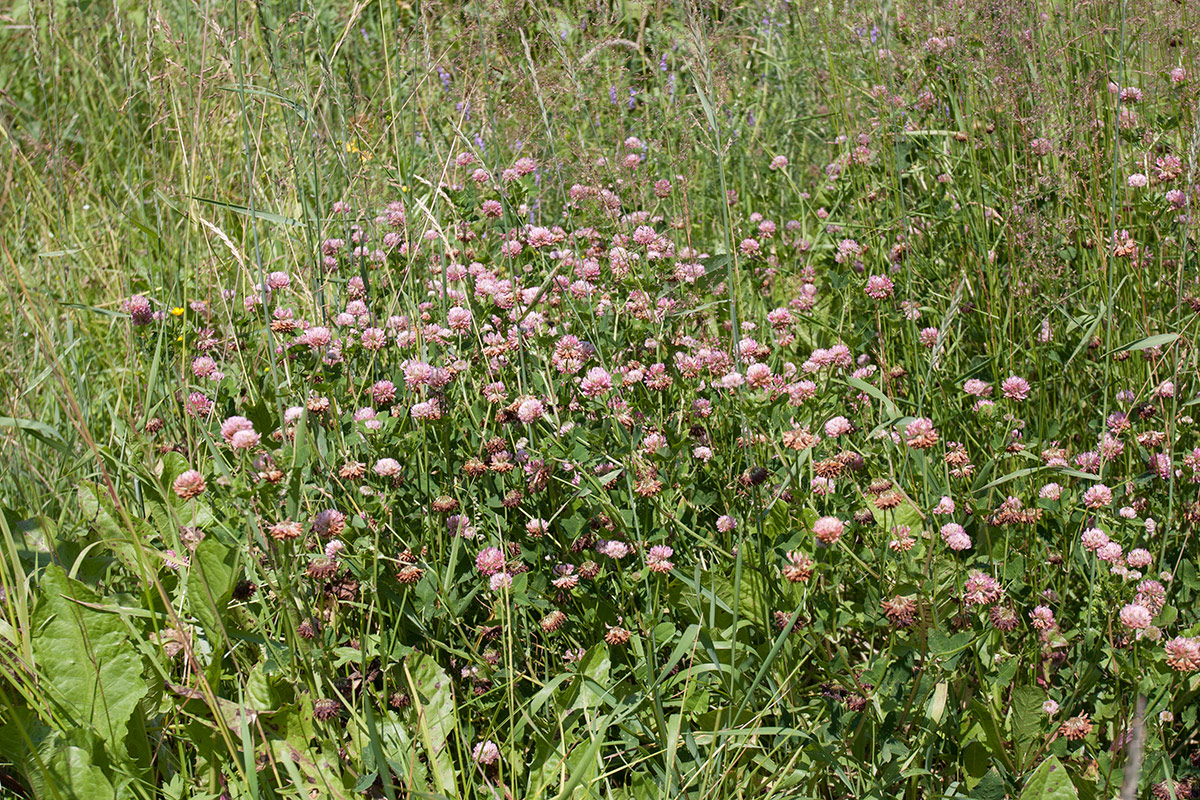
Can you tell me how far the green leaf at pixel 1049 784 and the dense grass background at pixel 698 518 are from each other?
0.03 m

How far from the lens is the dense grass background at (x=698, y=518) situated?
4.93 feet

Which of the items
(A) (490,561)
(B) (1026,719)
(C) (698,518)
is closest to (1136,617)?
(B) (1026,719)

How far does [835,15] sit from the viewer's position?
325 centimetres

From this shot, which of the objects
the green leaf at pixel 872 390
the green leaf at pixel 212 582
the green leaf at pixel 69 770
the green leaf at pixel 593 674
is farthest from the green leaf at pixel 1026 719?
the green leaf at pixel 69 770

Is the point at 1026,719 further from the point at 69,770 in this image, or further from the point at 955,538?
the point at 69,770

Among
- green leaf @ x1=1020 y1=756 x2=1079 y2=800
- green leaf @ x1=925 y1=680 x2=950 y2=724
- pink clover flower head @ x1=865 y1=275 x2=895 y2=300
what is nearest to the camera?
green leaf @ x1=1020 y1=756 x2=1079 y2=800

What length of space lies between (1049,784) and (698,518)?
771 millimetres

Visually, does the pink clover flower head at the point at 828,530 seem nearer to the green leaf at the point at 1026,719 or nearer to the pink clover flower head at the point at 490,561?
the green leaf at the point at 1026,719

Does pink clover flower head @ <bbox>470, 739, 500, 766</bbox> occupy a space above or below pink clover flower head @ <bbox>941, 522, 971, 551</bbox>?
below

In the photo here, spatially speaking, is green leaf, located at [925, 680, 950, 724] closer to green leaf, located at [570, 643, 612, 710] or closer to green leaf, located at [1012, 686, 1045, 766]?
green leaf, located at [1012, 686, 1045, 766]

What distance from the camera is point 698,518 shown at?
1962mm

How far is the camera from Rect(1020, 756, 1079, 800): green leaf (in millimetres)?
1369

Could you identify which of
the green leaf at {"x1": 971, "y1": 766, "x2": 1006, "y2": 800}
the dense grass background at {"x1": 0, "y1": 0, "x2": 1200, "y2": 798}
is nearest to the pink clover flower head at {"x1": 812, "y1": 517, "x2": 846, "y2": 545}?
the dense grass background at {"x1": 0, "y1": 0, "x2": 1200, "y2": 798}

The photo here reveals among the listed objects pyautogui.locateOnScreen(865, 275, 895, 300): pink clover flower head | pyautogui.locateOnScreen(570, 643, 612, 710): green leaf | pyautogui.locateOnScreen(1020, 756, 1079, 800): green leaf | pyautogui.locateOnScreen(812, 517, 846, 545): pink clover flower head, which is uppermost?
pyautogui.locateOnScreen(812, 517, 846, 545): pink clover flower head
